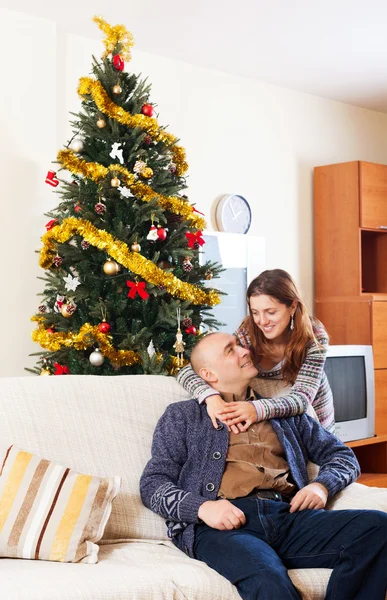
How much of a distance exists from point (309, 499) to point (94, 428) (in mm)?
661

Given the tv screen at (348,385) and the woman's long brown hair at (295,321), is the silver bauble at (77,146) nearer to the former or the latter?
the woman's long brown hair at (295,321)

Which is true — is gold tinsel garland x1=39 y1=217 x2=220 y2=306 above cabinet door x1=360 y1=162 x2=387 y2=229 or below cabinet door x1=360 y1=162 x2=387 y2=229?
below

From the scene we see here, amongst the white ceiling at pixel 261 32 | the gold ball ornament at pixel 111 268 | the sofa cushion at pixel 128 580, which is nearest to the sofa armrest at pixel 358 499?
the sofa cushion at pixel 128 580

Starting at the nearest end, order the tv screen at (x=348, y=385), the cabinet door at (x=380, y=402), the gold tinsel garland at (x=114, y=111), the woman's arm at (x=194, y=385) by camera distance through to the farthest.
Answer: the woman's arm at (x=194, y=385) < the gold tinsel garland at (x=114, y=111) < the tv screen at (x=348, y=385) < the cabinet door at (x=380, y=402)

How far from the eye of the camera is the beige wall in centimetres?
416

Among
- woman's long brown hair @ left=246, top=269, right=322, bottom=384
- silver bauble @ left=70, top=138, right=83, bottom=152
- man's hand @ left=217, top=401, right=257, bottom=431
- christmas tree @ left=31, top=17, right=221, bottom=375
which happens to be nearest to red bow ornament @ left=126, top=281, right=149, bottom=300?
christmas tree @ left=31, top=17, right=221, bottom=375

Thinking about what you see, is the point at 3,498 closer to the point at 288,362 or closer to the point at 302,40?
the point at 288,362

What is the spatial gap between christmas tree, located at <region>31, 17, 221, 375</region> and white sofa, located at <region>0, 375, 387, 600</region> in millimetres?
A: 896

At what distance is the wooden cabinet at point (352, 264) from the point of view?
5.43 meters

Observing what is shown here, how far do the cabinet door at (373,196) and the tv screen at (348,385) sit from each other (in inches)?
43.8

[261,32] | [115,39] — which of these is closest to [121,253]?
[115,39]

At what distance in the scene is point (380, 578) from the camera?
2074mm

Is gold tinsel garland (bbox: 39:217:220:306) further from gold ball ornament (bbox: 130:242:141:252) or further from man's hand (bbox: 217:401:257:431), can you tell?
man's hand (bbox: 217:401:257:431)

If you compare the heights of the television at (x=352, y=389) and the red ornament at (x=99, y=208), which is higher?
the red ornament at (x=99, y=208)
